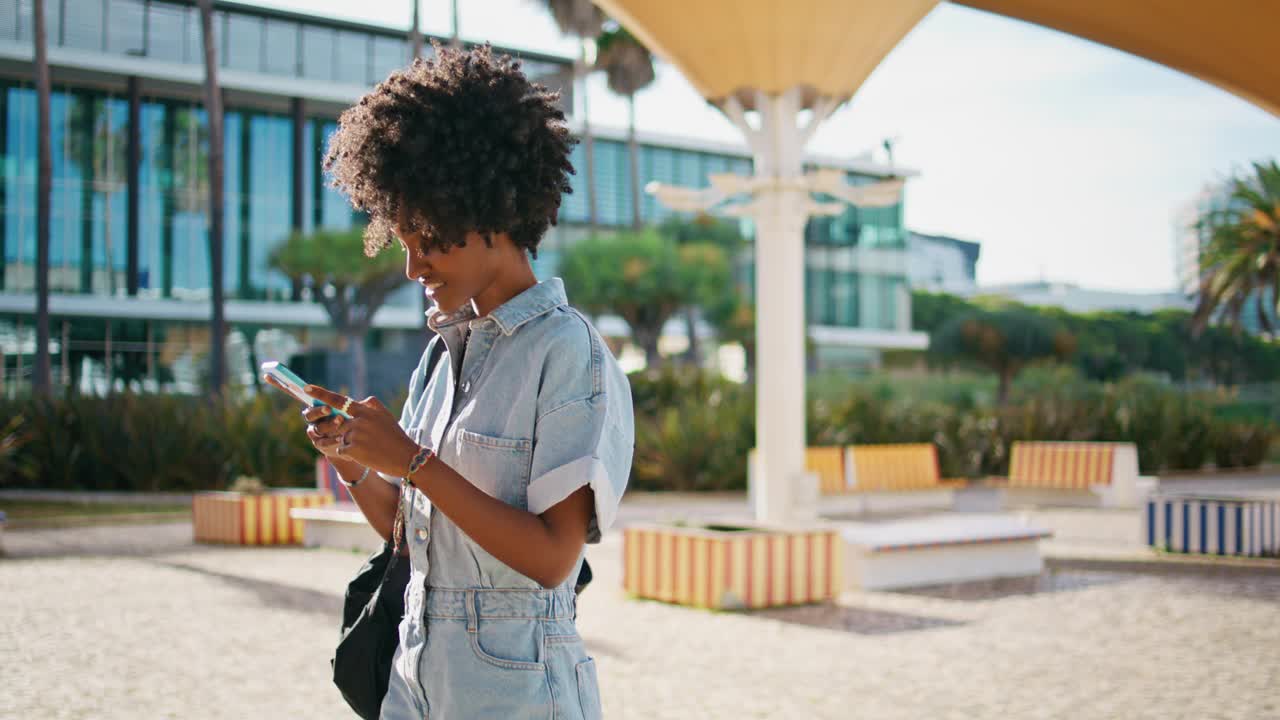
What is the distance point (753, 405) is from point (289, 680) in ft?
50.1

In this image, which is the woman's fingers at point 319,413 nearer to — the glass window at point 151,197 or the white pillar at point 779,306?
the white pillar at point 779,306

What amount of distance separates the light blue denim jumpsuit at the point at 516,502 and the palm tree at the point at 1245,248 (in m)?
26.9

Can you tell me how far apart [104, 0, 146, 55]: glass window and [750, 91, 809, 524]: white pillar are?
3257 centimetres

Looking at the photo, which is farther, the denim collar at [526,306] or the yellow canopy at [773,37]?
the yellow canopy at [773,37]

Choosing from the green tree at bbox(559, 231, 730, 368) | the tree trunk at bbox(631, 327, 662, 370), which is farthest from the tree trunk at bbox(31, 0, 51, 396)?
the tree trunk at bbox(631, 327, 662, 370)

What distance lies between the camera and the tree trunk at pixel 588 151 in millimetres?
43406

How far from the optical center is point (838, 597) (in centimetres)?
905

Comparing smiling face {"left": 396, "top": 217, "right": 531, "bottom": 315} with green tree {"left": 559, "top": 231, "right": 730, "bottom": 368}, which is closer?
smiling face {"left": 396, "top": 217, "right": 531, "bottom": 315}

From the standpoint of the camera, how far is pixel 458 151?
5.99ft

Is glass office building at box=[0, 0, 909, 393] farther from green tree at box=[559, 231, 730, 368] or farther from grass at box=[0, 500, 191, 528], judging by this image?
grass at box=[0, 500, 191, 528]

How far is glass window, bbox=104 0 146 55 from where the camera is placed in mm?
37781

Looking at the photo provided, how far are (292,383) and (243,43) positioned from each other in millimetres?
41513

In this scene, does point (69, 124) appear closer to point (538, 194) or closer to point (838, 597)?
point (838, 597)

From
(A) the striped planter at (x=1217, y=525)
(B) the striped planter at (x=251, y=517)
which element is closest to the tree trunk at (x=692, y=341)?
(B) the striped planter at (x=251, y=517)
